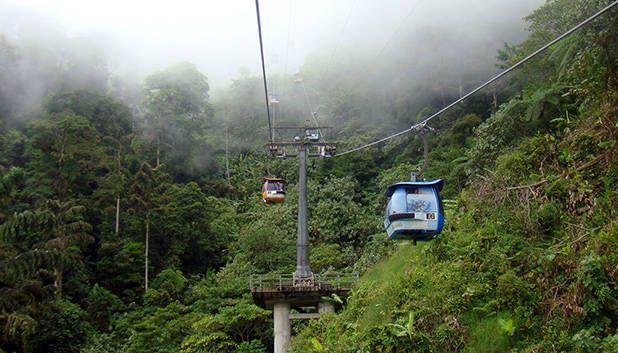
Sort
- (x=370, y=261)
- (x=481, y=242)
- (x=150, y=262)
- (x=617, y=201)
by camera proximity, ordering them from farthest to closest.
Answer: (x=150, y=262) < (x=370, y=261) < (x=481, y=242) < (x=617, y=201)

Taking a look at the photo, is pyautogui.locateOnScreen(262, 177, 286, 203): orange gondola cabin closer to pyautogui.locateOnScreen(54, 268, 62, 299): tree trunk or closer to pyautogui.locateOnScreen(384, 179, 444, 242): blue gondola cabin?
pyautogui.locateOnScreen(384, 179, 444, 242): blue gondola cabin

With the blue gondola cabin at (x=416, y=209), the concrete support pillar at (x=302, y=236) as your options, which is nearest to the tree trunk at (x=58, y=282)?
the concrete support pillar at (x=302, y=236)

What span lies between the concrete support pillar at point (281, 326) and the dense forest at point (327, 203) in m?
1.49

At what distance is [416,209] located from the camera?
7.60 metres

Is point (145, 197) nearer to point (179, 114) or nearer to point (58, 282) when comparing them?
point (58, 282)

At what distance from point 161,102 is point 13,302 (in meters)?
23.9

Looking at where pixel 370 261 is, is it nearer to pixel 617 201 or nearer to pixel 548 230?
pixel 548 230

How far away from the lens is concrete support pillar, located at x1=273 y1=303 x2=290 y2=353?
640 inches

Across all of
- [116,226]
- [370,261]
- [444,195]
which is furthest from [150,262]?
[444,195]

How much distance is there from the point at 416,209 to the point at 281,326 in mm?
10590

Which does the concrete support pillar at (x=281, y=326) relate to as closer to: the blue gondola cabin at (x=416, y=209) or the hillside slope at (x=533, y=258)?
the hillside slope at (x=533, y=258)

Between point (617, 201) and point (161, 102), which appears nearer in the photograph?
point (617, 201)

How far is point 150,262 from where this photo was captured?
2652 centimetres

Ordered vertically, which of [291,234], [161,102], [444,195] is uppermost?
[161,102]
